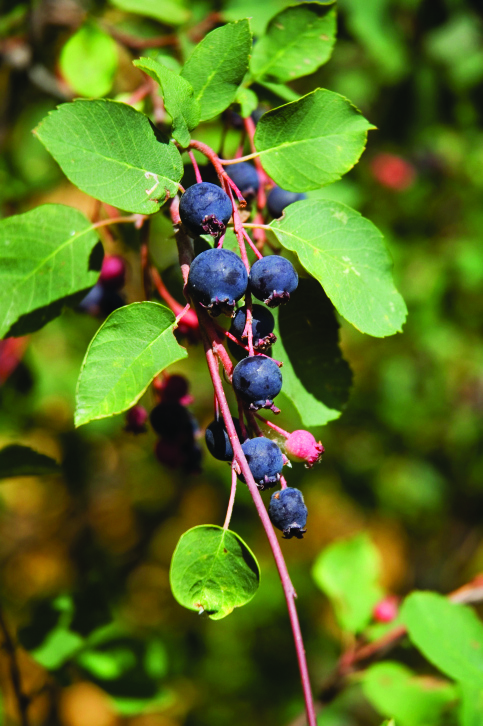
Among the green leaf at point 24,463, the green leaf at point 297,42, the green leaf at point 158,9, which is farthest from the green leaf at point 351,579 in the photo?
the green leaf at point 158,9

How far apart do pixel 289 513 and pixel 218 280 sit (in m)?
0.26

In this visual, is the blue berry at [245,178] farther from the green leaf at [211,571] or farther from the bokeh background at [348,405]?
the bokeh background at [348,405]

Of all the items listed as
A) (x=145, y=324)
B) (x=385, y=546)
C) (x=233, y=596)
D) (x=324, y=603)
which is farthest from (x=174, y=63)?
(x=385, y=546)

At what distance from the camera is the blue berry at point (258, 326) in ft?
2.18

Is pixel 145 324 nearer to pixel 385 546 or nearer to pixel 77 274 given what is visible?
pixel 77 274

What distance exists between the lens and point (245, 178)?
909mm

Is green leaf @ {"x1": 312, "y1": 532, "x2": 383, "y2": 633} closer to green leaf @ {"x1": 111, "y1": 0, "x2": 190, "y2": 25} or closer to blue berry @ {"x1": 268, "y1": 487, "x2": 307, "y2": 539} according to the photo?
blue berry @ {"x1": 268, "y1": 487, "x2": 307, "y2": 539}

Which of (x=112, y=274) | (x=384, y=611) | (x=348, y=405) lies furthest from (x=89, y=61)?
(x=348, y=405)

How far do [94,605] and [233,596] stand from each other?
29.7 inches

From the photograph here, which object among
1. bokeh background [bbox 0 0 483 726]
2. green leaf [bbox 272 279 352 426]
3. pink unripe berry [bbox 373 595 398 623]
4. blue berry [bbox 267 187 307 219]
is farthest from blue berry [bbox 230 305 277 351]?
pink unripe berry [bbox 373 595 398 623]

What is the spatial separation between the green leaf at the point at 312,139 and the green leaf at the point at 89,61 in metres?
0.58

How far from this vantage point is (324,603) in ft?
11.2

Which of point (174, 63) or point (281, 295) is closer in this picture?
point (281, 295)

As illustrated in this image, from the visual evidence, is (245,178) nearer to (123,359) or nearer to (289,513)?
(123,359)
